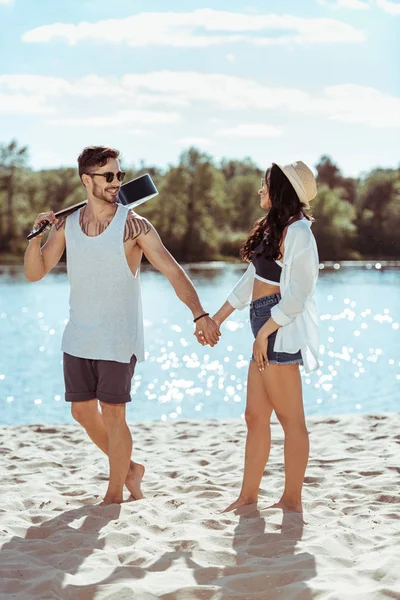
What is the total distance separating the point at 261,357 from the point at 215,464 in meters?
1.99

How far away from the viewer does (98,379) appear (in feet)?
15.3

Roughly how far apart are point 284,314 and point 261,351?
8.9 inches

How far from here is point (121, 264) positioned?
15.0 ft

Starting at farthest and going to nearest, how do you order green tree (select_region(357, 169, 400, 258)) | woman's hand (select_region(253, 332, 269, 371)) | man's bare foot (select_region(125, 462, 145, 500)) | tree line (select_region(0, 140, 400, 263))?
green tree (select_region(357, 169, 400, 258)) → tree line (select_region(0, 140, 400, 263)) → man's bare foot (select_region(125, 462, 145, 500)) → woman's hand (select_region(253, 332, 269, 371))

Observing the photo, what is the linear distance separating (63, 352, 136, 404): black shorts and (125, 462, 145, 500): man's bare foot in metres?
0.55

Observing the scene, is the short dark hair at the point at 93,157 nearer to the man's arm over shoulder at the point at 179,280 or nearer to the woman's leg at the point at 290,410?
the man's arm over shoulder at the point at 179,280

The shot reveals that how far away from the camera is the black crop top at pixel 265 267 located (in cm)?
436

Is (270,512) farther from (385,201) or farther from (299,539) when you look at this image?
(385,201)

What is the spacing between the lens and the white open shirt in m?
4.16

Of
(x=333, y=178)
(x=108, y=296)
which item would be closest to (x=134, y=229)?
(x=108, y=296)

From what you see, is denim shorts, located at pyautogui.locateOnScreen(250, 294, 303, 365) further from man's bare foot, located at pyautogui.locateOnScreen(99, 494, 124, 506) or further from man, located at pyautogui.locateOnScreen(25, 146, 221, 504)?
man's bare foot, located at pyautogui.locateOnScreen(99, 494, 124, 506)

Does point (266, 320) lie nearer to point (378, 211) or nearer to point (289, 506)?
point (289, 506)

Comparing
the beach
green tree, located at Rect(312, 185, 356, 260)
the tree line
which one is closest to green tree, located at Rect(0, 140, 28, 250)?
the tree line

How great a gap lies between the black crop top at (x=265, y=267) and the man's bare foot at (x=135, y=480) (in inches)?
53.7
